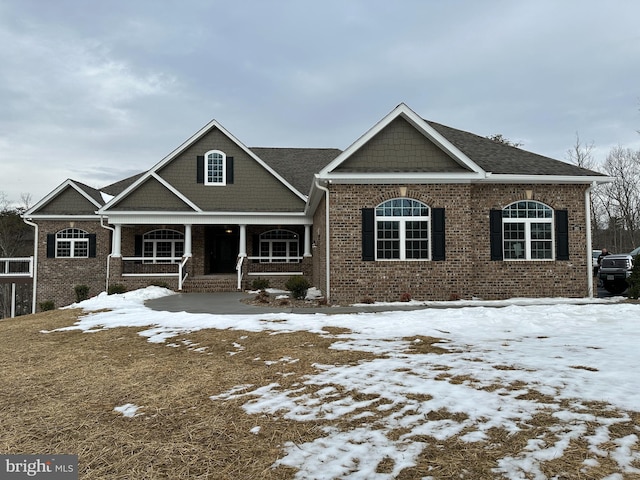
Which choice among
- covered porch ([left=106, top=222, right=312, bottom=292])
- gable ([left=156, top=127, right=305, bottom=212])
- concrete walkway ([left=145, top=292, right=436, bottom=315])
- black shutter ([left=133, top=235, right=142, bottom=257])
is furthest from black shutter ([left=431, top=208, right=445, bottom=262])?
black shutter ([left=133, top=235, right=142, bottom=257])

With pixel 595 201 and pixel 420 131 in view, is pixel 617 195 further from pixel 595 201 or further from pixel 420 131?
pixel 420 131

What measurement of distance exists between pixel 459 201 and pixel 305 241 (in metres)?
8.46

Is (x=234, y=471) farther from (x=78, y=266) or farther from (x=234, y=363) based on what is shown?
(x=78, y=266)

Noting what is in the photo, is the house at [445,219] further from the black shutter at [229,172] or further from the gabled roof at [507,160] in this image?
the black shutter at [229,172]

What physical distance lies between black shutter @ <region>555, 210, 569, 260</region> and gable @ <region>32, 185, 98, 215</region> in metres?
20.3

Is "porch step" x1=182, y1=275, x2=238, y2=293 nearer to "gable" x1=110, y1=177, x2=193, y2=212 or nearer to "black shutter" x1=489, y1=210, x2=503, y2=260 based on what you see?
"gable" x1=110, y1=177, x2=193, y2=212

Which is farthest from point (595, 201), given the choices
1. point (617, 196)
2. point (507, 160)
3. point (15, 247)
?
point (15, 247)

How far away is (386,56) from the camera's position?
19266 millimetres

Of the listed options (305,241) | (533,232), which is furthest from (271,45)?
(533,232)

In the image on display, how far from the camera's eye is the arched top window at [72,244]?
18984 millimetres

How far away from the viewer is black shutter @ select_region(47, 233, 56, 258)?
742 inches

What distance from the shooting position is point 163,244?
18906mm

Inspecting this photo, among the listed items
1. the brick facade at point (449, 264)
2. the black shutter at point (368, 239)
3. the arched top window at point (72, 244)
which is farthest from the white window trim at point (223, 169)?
the black shutter at point (368, 239)

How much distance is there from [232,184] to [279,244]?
12.7ft
